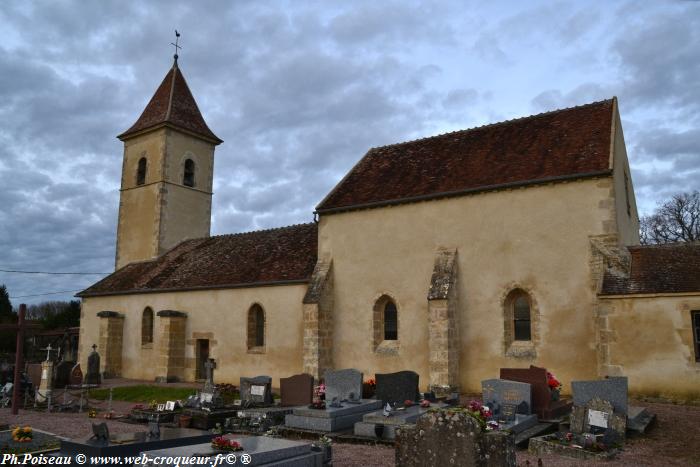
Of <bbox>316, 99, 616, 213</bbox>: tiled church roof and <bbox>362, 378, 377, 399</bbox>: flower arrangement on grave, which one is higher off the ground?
<bbox>316, 99, 616, 213</bbox>: tiled church roof

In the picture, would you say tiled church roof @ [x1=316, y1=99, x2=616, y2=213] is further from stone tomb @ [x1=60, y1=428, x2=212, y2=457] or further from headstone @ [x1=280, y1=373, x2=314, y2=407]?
stone tomb @ [x1=60, y1=428, x2=212, y2=457]

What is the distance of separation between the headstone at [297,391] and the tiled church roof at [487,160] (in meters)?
7.38

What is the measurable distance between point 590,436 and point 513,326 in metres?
7.29

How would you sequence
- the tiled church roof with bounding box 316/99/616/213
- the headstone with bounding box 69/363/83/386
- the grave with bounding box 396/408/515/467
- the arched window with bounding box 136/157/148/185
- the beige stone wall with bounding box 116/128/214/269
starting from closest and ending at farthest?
1. the grave with bounding box 396/408/515/467
2. the tiled church roof with bounding box 316/99/616/213
3. the headstone with bounding box 69/363/83/386
4. the beige stone wall with bounding box 116/128/214/269
5. the arched window with bounding box 136/157/148/185

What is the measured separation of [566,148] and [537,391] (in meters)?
8.55

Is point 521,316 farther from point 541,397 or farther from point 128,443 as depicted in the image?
point 128,443

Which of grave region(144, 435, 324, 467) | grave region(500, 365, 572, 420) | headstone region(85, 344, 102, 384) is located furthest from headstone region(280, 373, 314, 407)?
headstone region(85, 344, 102, 384)

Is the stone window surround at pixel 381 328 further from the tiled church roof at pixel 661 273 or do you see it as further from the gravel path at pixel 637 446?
the gravel path at pixel 637 446

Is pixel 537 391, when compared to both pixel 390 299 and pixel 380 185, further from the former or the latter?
pixel 380 185

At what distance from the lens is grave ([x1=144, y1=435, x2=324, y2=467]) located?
6.61 m

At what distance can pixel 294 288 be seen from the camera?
20609mm

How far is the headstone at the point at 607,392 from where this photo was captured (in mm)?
10461

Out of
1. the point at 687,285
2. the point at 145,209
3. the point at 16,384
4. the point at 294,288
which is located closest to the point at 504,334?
the point at 687,285

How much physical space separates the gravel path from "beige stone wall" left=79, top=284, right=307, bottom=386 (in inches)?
302
